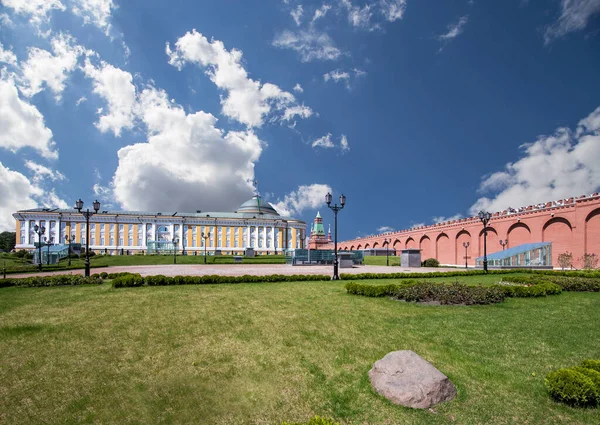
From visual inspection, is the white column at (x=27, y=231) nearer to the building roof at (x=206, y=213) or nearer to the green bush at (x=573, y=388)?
the building roof at (x=206, y=213)

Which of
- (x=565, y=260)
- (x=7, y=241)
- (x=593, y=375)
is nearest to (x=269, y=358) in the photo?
(x=593, y=375)

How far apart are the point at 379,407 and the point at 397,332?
111 inches

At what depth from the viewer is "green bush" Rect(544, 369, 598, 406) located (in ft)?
13.8

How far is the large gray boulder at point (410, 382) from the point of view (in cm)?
440

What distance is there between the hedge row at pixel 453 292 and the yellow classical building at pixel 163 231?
60.5 meters

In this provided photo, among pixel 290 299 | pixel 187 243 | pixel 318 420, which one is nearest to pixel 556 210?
pixel 290 299

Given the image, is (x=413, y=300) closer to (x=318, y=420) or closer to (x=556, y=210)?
(x=318, y=420)

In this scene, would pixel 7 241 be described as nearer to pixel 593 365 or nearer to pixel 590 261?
pixel 593 365

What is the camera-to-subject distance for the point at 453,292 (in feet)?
34.0

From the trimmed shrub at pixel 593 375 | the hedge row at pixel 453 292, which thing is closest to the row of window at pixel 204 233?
the hedge row at pixel 453 292

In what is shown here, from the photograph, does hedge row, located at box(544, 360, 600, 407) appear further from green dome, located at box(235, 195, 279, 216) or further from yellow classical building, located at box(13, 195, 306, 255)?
green dome, located at box(235, 195, 279, 216)

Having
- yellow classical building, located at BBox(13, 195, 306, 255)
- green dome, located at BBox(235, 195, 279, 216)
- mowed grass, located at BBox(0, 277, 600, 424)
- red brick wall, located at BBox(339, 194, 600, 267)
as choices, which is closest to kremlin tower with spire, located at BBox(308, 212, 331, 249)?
yellow classical building, located at BBox(13, 195, 306, 255)

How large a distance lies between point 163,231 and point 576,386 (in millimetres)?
78820

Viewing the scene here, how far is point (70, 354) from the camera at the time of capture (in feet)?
19.4
